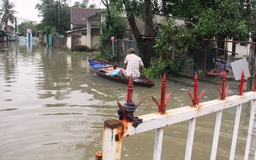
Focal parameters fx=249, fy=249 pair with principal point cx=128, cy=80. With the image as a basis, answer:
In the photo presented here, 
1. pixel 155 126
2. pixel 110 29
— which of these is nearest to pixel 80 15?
pixel 110 29

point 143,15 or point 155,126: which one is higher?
point 143,15

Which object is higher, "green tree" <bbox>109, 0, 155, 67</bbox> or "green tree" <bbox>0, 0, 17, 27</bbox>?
"green tree" <bbox>0, 0, 17, 27</bbox>

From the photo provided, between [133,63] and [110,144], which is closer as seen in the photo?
[110,144]

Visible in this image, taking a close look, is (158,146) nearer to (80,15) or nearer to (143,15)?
(143,15)

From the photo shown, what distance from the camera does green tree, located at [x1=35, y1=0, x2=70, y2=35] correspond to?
3831 cm

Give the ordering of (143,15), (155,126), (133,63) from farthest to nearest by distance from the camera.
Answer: (143,15)
(133,63)
(155,126)

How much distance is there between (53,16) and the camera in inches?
1528

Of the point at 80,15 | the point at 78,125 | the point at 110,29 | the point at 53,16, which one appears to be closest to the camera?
the point at 78,125

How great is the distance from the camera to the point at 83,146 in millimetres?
4387

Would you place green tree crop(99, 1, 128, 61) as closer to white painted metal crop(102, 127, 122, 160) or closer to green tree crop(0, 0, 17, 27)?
white painted metal crop(102, 127, 122, 160)

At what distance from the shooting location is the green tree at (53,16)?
38312mm

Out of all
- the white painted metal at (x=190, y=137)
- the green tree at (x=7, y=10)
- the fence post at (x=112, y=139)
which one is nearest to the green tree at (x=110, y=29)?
the white painted metal at (x=190, y=137)

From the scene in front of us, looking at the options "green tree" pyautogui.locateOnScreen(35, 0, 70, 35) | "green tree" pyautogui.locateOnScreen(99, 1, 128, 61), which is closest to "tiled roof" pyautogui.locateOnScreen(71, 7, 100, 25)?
"green tree" pyautogui.locateOnScreen(35, 0, 70, 35)

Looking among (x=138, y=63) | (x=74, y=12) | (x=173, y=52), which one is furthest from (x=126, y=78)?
(x=74, y=12)
